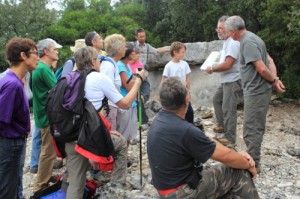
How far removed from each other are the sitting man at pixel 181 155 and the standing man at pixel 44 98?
192 cm

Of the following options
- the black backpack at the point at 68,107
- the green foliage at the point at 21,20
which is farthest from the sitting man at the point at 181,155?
the green foliage at the point at 21,20

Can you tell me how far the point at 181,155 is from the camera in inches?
120

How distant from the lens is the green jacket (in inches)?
173

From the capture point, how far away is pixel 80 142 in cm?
348

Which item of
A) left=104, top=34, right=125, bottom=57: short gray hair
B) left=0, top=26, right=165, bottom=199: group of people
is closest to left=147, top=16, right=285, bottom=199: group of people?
left=0, top=26, right=165, bottom=199: group of people

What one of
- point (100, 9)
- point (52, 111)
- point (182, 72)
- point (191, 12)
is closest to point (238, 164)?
point (52, 111)

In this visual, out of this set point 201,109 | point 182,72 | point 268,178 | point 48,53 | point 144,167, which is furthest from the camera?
point 201,109

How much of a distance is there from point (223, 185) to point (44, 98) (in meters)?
2.54

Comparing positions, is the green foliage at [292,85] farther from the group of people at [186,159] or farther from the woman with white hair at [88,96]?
the woman with white hair at [88,96]

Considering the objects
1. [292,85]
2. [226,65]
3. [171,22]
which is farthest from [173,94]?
[171,22]

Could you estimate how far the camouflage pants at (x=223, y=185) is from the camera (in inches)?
124

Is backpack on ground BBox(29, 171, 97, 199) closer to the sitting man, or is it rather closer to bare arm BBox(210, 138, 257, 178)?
the sitting man

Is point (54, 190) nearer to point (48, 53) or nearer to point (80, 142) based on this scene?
point (80, 142)

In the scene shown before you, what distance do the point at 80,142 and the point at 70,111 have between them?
0.33 meters
